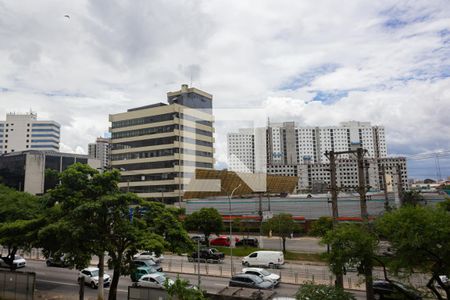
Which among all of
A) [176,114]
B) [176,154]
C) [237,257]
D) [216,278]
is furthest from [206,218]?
[176,114]

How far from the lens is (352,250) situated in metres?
15.8

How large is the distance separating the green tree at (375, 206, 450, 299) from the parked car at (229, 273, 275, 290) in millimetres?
12280

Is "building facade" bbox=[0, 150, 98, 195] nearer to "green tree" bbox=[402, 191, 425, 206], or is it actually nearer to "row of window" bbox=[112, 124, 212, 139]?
"row of window" bbox=[112, 124, 212, 139]

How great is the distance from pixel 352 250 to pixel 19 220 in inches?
882

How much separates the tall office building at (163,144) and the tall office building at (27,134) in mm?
80665

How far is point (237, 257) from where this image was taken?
4441 cm

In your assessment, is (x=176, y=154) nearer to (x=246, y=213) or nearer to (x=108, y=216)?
(x=246, y=213)

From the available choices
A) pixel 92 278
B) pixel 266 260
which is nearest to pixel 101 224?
pixel 92 278

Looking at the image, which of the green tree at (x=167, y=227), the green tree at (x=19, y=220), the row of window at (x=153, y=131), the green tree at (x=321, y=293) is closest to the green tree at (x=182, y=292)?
the green tree at (x=321, y=293)

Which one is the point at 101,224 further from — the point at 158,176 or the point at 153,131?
the point at 153,131

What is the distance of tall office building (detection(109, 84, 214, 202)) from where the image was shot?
→ 84.3 meters

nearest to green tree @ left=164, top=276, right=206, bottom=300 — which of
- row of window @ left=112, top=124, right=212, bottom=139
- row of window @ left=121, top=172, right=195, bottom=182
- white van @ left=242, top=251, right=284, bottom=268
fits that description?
white van @ left=242, top=251, right=284, bottom=268

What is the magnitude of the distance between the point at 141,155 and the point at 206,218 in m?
43.1

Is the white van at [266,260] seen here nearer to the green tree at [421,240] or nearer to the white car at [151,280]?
the white car at [151,280]
